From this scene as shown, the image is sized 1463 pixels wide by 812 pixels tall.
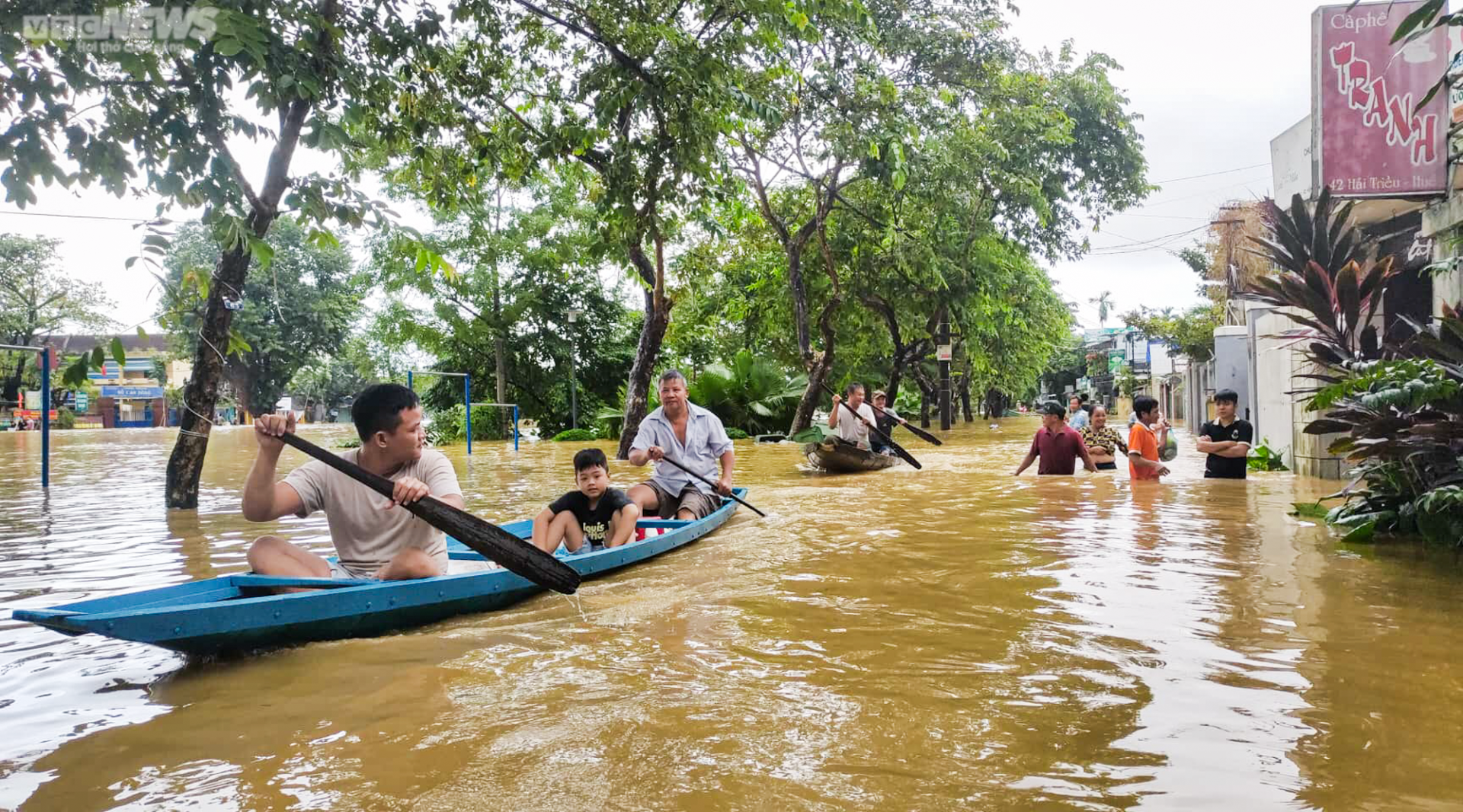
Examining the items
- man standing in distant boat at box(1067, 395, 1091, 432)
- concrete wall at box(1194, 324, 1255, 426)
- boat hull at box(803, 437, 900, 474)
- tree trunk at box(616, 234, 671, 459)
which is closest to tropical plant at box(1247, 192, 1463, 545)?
boat hull at box(803, 437, 900, 474)

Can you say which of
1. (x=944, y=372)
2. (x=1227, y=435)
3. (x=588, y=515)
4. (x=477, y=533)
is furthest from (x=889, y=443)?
(x=944, y=372)

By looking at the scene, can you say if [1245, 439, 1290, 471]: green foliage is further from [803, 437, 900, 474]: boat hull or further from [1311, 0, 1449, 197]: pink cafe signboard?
[803, 437, 900, 474]: boat hull

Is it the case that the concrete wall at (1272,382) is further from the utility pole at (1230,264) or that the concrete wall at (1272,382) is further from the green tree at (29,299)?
the green tree at (29,299)

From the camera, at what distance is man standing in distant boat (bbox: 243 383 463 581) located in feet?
14.3

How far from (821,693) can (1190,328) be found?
29630 millimetres

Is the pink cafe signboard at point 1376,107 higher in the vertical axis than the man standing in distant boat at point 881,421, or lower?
higher

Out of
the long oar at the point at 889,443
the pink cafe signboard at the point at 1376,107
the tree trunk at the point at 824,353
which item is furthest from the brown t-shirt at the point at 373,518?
the tree trunk at the point at 824,353

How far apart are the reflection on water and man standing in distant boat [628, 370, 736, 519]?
0.99 meters

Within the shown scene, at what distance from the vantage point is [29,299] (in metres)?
42.7

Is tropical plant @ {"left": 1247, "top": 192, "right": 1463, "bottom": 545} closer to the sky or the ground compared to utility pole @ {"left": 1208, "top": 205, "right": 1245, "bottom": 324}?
closer to the ground

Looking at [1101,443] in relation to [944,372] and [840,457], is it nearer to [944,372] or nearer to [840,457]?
[840,457]

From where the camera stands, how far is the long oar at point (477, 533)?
443 centimetres

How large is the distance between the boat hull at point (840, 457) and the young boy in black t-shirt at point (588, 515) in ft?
24.0

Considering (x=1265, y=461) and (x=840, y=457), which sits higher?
(x=840, y=457)
